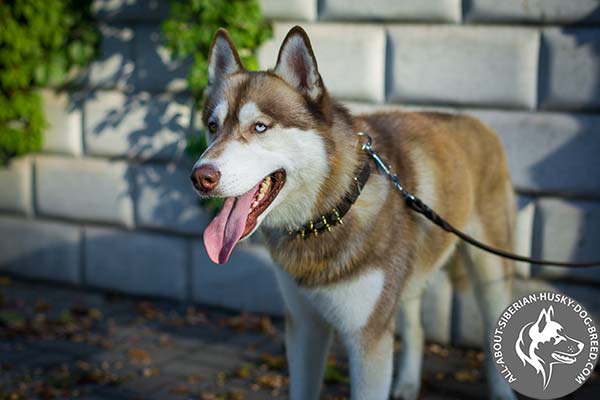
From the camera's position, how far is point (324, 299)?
2947 millimetres

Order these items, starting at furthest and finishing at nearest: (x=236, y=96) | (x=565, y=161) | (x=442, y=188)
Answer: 1. (x=565, y=161)
2. (x=442, y=188)
3. (x=236, y=96)

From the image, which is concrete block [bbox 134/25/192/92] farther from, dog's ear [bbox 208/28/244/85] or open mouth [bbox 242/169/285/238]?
open mouth [bbox 242/169/285/238]

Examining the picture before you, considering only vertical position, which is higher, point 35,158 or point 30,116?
point 30,116

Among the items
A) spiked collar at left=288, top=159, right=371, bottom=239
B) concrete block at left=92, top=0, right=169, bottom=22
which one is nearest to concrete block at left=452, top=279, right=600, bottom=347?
spiked collar at left=288, top=159, right=371, bottom=239

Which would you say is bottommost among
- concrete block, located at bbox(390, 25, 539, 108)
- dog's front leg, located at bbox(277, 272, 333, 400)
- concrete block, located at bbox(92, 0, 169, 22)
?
dog's front leg, located at bbox(277, 272, 333, 400)

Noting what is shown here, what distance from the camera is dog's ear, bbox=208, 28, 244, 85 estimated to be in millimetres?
2969

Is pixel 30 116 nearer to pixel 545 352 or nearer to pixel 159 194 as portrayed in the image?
pixel 159 194

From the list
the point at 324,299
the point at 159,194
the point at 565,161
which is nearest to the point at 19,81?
the point at 159,194

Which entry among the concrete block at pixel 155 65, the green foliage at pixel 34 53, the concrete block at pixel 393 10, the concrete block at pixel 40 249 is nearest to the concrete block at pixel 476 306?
the concrete block at pixel 393 10

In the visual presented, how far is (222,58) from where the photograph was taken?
3.04 meters

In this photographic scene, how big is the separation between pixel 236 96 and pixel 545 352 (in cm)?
171

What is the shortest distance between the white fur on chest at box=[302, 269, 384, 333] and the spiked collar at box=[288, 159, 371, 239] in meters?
0.24

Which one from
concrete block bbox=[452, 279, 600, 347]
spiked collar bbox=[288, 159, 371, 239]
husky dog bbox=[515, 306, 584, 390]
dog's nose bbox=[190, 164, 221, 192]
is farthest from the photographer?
concrete block bbox=[452, 279, 600, 347]

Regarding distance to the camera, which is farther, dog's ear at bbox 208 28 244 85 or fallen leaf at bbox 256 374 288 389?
fallen leaf at bbox 256 374 288 389
